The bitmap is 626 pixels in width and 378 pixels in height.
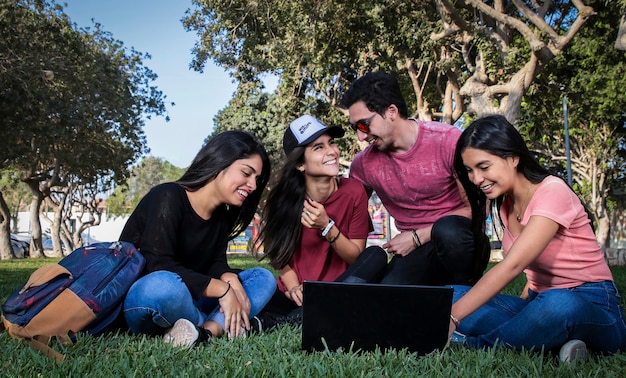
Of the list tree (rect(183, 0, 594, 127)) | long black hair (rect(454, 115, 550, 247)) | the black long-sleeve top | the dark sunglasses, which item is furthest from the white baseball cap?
tree (rect(183, 0, 594, 127))

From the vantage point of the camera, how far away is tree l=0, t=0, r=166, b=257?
12578 millimetres

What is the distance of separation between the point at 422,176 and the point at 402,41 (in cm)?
1090

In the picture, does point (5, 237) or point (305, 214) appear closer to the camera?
point (305, 214)

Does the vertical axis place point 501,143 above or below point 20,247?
above

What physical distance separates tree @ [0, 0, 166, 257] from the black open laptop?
36.8 feet

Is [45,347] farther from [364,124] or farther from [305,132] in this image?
[364,124]

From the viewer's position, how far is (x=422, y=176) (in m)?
4.09

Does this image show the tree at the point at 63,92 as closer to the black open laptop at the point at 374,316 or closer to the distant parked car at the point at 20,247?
the distant parked car at the point at 20,247

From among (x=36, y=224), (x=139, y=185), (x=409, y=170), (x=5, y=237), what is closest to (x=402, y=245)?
(x=409, y=170)

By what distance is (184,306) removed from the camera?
328cm

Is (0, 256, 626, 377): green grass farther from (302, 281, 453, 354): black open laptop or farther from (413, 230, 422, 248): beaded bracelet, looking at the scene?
(413, 230, 422, 248): beaded bracelet

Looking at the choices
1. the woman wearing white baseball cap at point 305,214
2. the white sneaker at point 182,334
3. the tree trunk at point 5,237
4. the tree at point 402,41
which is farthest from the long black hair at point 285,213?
the tree trunk at point 5,237

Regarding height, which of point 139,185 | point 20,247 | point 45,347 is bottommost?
point 20,247

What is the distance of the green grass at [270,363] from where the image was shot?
2439mm
